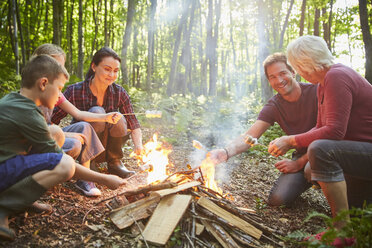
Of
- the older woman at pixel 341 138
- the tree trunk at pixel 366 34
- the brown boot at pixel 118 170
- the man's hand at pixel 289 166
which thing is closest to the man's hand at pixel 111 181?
the brown boot at pixel 118 170

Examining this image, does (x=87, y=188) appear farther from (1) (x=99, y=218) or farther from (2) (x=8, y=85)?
(2) (x=8, y=85)

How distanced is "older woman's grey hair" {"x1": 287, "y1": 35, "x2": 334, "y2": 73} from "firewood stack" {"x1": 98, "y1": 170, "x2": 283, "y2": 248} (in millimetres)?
1835

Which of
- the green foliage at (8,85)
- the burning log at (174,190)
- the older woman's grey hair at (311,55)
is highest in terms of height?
the older woman's grey hair at (311,55)

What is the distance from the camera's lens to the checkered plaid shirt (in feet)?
12.3

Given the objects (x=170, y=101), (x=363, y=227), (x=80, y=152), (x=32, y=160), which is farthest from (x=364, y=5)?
(x=32, y=160)

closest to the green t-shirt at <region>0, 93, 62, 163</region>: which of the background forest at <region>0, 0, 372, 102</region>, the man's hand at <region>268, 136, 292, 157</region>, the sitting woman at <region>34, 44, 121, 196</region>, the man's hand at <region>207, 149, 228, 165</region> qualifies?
the sitting woman at <region>34, 44, 121, 196</region>

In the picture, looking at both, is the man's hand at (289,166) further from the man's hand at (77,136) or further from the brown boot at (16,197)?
the brown boot at (16,197)

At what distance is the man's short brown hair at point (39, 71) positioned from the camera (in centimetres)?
230

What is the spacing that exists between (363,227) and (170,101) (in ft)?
29.0

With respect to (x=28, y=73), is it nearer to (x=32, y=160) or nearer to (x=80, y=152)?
(x=32, y=160)

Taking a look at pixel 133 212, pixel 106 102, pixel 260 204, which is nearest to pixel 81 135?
pixel 106 102

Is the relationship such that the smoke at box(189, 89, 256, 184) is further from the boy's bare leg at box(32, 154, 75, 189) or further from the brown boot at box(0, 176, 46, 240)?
the brown boot at box(0, 176, 46, 240)

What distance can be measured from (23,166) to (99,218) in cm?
91

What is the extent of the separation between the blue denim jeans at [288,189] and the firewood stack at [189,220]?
2.61 ft
